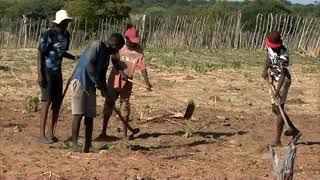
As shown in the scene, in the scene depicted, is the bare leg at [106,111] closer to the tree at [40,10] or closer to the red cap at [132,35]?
the red cap at [132,35]

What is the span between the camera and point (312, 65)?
17.7 metres

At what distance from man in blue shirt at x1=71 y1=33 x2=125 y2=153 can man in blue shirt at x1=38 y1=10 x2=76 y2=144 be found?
1.79 feet

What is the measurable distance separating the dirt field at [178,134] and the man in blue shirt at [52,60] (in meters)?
0.46

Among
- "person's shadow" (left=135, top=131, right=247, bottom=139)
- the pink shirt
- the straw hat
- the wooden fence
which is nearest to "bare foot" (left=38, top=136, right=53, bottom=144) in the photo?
the pink shirt

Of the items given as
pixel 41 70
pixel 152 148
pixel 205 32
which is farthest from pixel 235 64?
pixel 41 70

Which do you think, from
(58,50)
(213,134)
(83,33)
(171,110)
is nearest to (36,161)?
(58,50)

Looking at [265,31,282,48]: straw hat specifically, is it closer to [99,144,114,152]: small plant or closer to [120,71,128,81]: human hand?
[120,71,128,81]: human hand

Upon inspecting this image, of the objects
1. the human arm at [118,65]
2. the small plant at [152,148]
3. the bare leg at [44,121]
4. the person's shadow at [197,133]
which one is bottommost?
the person's shadow at [197,133]

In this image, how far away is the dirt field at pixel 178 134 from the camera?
6211mm

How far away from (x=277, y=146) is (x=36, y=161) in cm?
293

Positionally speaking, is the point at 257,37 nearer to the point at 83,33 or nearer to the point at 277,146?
the point at 83,33

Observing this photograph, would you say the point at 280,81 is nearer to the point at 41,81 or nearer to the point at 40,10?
the point at 41,81

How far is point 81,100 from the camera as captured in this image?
6.64 meters

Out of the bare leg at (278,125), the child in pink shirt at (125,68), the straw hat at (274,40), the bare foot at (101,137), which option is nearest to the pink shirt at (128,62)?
the child in pink shirt at (125,68)
